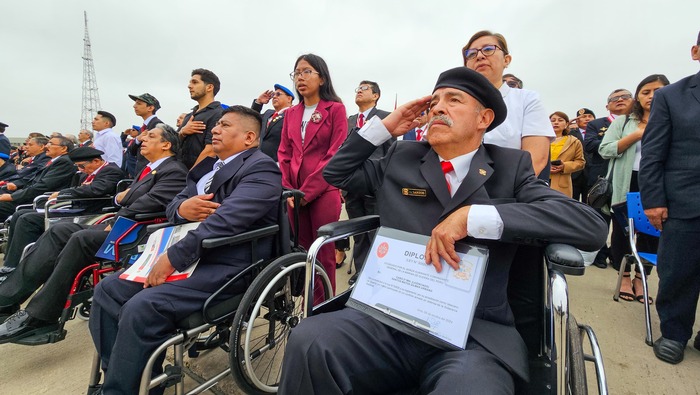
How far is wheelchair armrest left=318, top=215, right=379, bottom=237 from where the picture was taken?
1.28m

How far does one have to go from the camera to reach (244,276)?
1711mm

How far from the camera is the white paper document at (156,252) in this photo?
165cm

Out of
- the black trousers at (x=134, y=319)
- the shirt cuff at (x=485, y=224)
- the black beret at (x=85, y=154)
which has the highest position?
the shirt cuff at (x=485, y=224)

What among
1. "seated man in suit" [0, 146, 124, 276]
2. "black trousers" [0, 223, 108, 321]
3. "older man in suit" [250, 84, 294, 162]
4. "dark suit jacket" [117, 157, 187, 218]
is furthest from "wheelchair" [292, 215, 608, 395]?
"seated man in suit" [0, 146, 124, 276]

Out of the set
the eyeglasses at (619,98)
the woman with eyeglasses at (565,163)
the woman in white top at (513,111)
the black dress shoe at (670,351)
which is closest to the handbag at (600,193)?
the woman with eyeglasses at (565,163)

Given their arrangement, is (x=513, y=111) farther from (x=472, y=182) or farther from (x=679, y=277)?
(x=679, y=277)

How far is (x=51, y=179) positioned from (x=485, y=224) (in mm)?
5373

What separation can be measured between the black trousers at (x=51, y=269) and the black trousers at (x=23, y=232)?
155cm

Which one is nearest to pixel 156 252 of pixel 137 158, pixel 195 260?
pixel 195 260

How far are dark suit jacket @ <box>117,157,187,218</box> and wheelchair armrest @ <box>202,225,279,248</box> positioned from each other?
1112 millimetres

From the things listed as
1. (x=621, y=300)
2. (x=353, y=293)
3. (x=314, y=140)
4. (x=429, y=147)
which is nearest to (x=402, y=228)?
(x=353, y=293)

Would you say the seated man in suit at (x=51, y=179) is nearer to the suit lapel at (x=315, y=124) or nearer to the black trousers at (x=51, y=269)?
the black trousers at (x=51, y=269)

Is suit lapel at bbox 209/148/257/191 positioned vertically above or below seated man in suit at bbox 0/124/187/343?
above

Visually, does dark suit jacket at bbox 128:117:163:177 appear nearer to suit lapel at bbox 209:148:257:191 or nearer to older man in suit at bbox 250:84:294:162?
older man in suit at bbox 250:84:294:162
